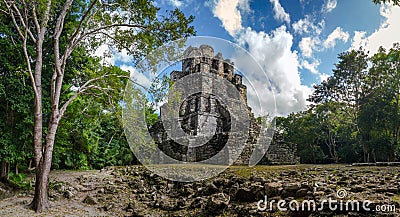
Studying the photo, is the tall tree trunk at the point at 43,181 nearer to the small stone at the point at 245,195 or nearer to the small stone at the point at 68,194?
the small stone at the point at 68,194

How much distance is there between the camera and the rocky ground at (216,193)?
4.77 m

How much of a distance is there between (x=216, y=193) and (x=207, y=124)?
10.5 metres

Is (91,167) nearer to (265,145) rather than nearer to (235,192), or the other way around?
(265,145)

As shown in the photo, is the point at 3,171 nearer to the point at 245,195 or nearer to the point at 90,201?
the point at 90,201

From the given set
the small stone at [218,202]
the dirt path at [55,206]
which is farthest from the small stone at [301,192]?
the dirt path at [55,206]

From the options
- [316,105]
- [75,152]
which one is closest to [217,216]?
[75,152]

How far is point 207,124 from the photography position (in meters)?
17.8

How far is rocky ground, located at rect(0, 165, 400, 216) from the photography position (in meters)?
4.77

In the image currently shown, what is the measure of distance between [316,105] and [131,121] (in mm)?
18549

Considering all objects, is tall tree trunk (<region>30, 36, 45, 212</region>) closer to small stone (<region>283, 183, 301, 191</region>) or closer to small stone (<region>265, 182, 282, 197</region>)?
small stone (<region>265, 182, 282, 197</region>)

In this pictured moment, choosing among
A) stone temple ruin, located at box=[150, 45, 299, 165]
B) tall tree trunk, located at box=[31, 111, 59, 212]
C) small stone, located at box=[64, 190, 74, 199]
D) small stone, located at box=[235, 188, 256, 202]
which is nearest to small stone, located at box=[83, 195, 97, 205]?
small stone, located at box=[64, 190, 74, 199]

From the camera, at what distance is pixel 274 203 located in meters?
5.21

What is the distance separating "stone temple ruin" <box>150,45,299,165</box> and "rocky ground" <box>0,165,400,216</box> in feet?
11.5

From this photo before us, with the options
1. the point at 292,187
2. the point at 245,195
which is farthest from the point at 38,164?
the point at 292,187
